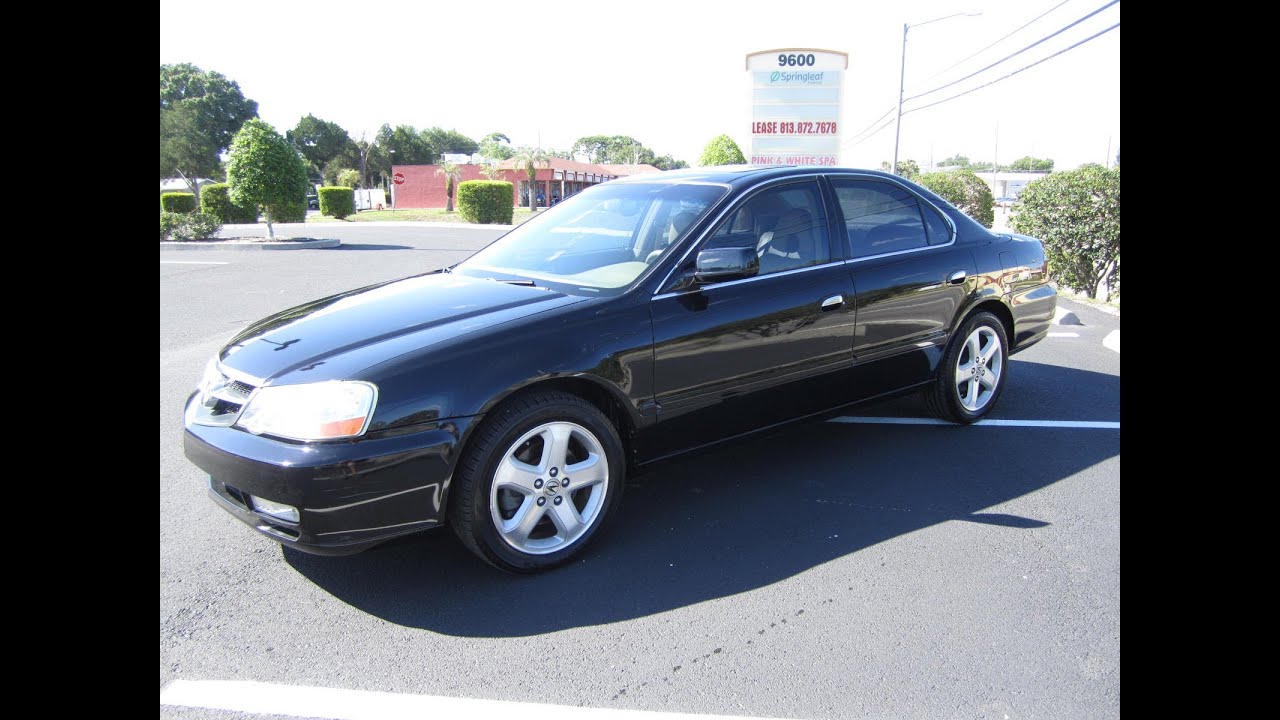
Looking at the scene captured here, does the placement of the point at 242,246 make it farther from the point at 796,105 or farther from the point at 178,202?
the point at 178,202

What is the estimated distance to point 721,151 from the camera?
32.0 m

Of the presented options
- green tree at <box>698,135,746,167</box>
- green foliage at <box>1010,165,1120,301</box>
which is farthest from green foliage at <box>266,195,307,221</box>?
green foliage at <box>1010,165,1120,301</box>

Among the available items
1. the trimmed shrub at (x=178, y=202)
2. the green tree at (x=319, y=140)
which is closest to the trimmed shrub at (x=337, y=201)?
the trimmed shrub at (x=178, y=202)

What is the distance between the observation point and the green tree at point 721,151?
31375mm

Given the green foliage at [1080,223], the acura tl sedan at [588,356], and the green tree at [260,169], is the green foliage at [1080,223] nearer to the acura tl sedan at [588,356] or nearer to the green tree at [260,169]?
the acura tl sedan at [588,356]

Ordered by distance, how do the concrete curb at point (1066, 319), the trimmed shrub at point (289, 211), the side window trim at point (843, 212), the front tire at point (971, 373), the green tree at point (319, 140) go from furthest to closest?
the green tree at point (319, 140) → the trimmed shrub at point (289, 211) → the concrete curb at point (1066, 319) → the front tire at point (971, 373) → the side window trim at point (843, 212)

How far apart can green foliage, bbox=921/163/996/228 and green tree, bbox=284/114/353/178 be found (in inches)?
2768

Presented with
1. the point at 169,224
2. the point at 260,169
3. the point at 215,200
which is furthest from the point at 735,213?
the point at 215,200

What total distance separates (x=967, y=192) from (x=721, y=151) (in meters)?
14.7

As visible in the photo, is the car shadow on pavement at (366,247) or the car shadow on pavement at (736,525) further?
the car shadow on pavement at (366,247)

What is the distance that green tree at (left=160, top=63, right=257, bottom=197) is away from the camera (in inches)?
2665

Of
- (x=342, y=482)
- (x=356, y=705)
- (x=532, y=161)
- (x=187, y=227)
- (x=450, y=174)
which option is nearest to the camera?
(x=356, y=705)

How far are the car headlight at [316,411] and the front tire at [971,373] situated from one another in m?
3.43
